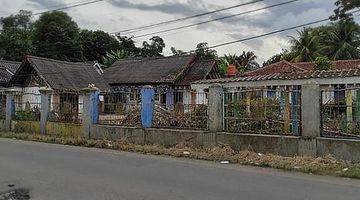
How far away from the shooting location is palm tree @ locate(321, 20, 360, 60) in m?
41.1

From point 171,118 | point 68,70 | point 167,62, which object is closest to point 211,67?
point 167,62

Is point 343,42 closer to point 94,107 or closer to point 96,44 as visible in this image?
point 94,107

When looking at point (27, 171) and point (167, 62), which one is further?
point (167, 62)

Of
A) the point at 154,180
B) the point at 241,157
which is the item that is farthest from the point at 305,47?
the point at 154,180

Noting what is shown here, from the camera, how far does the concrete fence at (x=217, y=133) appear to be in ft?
37.4

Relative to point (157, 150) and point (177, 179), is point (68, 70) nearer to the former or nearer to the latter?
point (157, 150)

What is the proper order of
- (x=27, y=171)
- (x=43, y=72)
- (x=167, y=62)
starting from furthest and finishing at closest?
1. (x=167, y=62)
2. (x=43, y=72)
3. (x=27, y=171)

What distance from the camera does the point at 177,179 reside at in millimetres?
8945

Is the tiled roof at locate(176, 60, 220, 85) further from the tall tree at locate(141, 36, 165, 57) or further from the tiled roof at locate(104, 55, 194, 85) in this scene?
the tall tree at locate(141, 36, 165, 57)

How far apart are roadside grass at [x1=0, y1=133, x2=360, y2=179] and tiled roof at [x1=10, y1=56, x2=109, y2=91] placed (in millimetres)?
16178

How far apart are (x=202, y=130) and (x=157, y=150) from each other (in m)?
1.53

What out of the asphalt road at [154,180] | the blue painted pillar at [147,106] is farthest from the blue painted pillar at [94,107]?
the asphalt road at [154,180]

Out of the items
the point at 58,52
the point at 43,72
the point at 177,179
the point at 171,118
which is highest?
the point at 58,52

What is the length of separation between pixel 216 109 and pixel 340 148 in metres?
3.88
